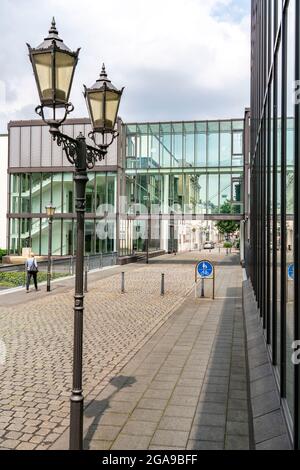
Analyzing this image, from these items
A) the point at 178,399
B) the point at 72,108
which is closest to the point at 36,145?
the point at 178,399

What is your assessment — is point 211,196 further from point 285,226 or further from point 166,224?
point 285,226

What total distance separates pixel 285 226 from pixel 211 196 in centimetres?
3047

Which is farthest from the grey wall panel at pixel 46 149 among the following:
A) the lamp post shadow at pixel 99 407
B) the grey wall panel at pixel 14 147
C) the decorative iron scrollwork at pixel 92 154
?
the decorative iron scrollwork at pixel 92 154

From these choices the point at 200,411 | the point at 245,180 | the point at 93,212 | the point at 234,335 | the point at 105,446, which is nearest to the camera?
the point at 105,446

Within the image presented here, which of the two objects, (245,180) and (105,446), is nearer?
(105,446)

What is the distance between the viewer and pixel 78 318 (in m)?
4.96

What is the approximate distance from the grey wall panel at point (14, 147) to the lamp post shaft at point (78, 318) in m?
36.4

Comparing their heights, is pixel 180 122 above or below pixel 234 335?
above

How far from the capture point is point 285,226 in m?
5.38

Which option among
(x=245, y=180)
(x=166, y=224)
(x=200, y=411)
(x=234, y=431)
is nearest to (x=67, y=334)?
(x=200, y=411)

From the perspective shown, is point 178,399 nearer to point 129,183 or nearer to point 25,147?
point 129,183

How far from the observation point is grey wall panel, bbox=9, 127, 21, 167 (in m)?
39.4

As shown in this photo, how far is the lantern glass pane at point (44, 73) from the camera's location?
14.7 ft

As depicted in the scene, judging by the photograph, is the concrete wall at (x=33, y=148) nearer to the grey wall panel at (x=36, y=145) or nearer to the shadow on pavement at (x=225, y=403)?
the grey wall panel at (x=36, y=145)
